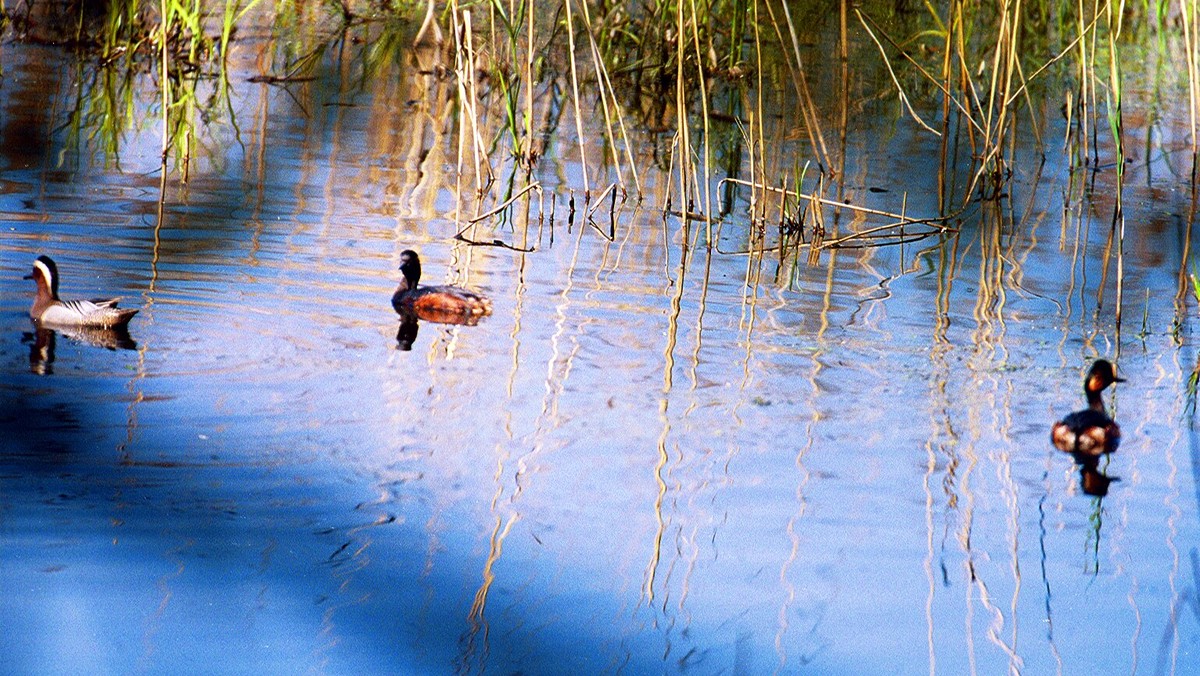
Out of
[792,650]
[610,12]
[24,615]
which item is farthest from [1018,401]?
[610,12]

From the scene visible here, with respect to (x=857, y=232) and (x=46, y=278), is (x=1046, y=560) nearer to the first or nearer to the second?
(x=46, y=278)

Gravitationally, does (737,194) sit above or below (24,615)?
above

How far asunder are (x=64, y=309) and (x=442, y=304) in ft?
5.19

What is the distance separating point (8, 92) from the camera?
1328 cm

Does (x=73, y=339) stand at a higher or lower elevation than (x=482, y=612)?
higher

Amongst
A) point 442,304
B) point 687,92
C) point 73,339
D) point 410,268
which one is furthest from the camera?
point 687,92

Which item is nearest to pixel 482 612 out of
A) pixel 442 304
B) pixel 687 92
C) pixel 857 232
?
pixel 442 304

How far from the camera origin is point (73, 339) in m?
6.62

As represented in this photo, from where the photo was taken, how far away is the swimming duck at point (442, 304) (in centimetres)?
729

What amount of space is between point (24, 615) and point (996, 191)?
7792 millimetres

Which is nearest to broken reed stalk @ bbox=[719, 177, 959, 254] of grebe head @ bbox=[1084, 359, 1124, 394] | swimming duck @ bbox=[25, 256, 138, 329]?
grebe head @ bbox=[1084, 359, 1124, 394]

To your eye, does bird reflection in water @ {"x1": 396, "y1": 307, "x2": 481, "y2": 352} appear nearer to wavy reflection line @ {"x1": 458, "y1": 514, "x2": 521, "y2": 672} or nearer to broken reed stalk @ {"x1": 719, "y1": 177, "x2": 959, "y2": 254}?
broken reed stalk @ {"x1": 719, "y1": 177, "x2": 959, "y2": 254}

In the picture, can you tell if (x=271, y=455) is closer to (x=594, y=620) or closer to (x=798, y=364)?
(x=594, y=620)

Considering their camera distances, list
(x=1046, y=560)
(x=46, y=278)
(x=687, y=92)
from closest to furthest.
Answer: (x=1046, y=560) < (x=46, y=278) < (x=687, y=92)
